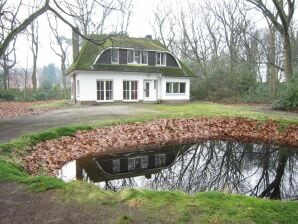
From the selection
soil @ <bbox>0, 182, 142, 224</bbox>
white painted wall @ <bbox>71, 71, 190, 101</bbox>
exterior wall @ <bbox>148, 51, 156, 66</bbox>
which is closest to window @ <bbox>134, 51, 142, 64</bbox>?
exterior wall @ <bbox>148, 51, 156, 66</bbox>

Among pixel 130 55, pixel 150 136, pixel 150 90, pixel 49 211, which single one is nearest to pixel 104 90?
pixel 130 55

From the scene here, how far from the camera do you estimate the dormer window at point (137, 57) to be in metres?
29.7

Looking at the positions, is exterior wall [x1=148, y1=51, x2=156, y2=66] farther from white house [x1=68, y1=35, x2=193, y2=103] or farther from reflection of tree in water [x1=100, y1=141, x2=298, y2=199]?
reflection of tree in water [x1=100, y1=141, x2=298, y2=199]

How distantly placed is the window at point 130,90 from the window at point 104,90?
4.54 ft

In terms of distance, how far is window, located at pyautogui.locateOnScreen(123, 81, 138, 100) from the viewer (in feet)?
95.1

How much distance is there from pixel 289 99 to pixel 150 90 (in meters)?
13.4

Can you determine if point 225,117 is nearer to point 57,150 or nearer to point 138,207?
point 57,150

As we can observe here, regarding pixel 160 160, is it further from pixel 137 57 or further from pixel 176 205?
pixel 137 57

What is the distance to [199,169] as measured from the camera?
9.05m

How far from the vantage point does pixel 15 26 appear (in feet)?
54.4

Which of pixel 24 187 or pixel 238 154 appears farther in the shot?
pixel 238 154

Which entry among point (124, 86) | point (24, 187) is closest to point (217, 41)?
point (124, 86)

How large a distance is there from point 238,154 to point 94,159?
492cm

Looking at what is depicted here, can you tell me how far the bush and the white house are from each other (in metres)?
12.1
